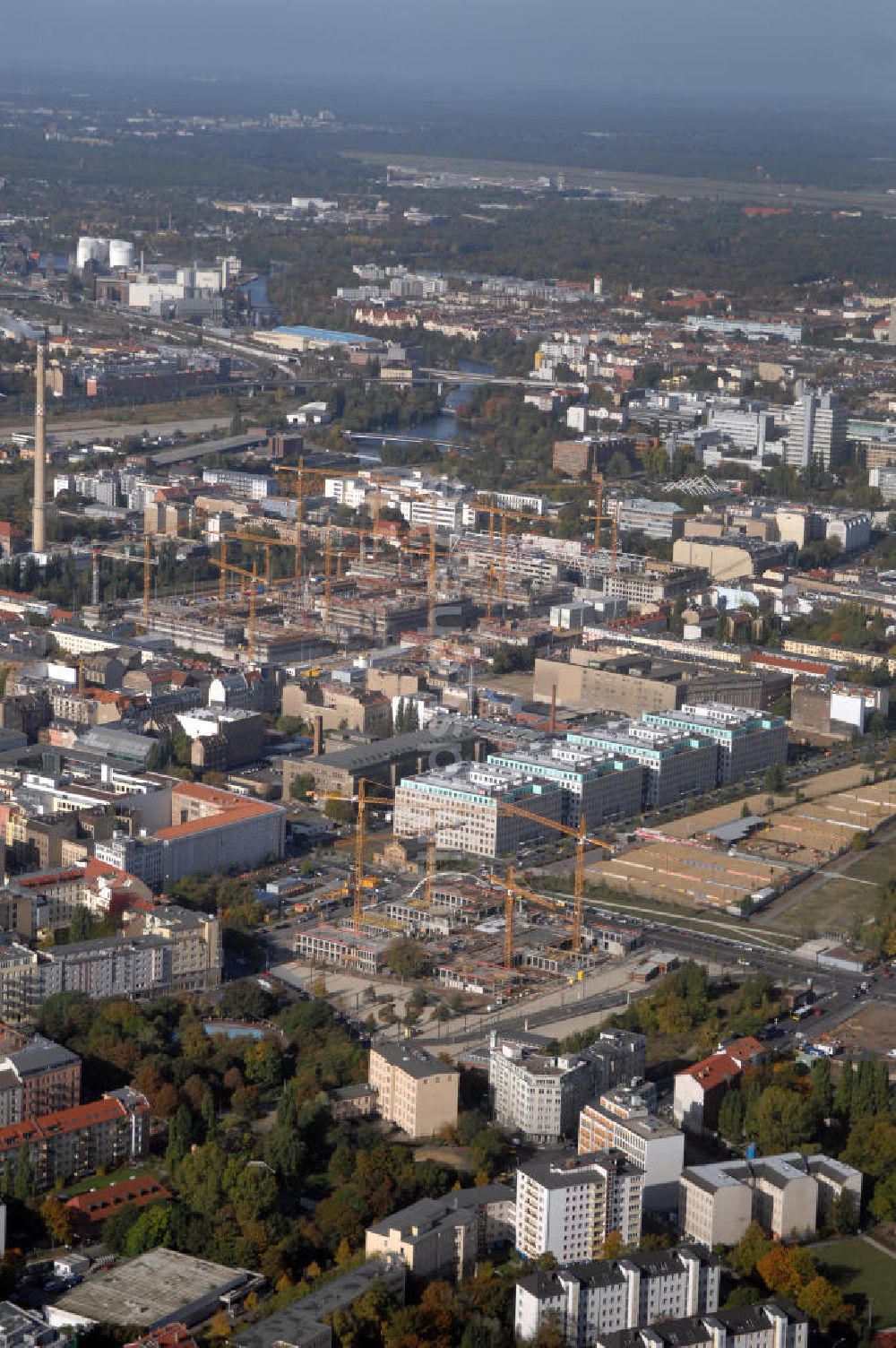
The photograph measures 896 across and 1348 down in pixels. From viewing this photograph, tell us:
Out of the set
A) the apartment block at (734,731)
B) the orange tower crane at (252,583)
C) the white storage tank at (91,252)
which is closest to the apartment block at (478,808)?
the apartment block at (734,731)

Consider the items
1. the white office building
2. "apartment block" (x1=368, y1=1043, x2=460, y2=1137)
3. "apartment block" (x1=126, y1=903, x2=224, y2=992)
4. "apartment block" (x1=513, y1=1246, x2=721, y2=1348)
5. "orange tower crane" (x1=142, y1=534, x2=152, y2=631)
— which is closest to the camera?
"apartment block" (x1=513, y1=1246, x2=721, y2=1348)

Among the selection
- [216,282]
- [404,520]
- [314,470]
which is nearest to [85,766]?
[404,520]

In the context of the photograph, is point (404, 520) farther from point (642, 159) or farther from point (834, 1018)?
point (642, 159)

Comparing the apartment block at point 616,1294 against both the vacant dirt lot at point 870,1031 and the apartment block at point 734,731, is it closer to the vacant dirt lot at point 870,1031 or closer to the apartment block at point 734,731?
the vacant dirt lot at point 870,1031

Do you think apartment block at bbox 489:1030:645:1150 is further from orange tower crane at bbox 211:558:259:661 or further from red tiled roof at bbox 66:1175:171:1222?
orange tower crane at bbox 211:558:259:661

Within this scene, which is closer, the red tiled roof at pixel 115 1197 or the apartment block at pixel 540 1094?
the red tiled roof at pixel 115 1197

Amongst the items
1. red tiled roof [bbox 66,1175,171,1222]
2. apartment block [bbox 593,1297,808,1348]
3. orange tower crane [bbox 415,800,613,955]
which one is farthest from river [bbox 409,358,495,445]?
apartment block [bbox 593,1297,808,1348]
